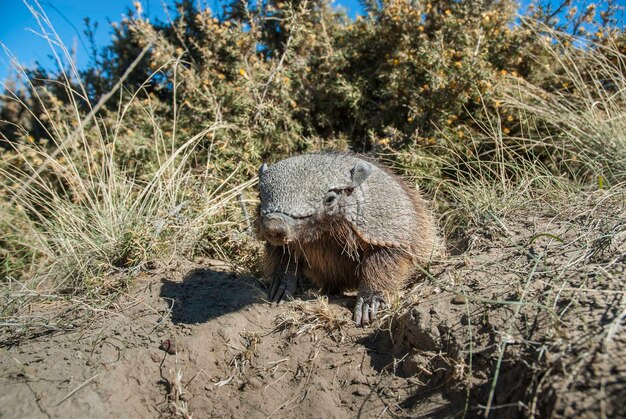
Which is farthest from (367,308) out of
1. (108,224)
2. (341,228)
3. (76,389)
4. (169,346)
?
(108,224)

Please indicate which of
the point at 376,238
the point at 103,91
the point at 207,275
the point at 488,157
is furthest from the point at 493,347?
the point at 103,91

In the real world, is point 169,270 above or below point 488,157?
below

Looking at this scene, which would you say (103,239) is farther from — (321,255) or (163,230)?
(321,255)

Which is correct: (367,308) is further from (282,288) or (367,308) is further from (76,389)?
(76,389)

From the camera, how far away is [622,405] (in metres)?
1.91

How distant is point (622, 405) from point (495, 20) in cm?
518

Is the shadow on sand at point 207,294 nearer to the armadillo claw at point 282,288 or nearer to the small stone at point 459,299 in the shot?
the armadillo claw at point 282,288

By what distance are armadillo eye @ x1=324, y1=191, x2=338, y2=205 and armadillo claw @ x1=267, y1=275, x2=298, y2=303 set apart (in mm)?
897

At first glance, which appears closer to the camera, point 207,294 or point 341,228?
point 341,228

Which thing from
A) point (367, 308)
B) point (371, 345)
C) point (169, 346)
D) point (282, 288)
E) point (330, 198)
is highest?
point (330, 198)

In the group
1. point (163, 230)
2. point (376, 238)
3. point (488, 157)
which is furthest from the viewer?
point (488, 157)

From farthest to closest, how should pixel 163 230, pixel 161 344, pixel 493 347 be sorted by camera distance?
pixel 163 230 → pixel 161 344 → pixel 493 347

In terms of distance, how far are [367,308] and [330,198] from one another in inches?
35.2

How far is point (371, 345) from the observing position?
335cm
